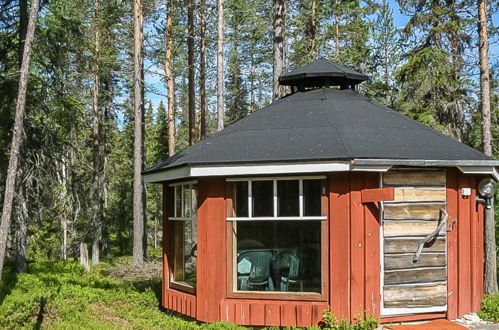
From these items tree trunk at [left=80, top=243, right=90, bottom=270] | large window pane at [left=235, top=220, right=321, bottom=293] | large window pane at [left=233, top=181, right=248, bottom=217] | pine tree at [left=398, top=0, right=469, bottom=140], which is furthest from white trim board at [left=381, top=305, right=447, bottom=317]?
tree trunk at [left=80, top=243, right=90, bottom=270]

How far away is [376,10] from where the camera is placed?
21859 mm

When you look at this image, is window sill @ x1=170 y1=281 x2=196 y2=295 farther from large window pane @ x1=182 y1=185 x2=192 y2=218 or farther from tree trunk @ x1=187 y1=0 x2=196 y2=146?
tree trunk @ x1=187 y1=0 x2=196 y2=146

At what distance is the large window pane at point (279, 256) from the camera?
6770 millimetres

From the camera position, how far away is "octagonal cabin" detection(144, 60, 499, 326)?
664 cm

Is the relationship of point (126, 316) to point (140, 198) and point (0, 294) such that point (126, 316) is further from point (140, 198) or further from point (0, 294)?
point (140, 198)

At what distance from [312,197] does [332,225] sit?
450 mm

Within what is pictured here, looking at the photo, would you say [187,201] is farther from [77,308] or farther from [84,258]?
[84,258]

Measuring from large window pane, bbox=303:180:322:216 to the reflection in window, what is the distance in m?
1.72

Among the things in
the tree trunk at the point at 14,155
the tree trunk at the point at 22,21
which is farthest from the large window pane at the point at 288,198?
the tree trunk at the point at 22,21

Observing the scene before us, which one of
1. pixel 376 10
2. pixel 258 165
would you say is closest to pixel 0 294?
pixel 258 165

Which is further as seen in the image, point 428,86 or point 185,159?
point 428,86

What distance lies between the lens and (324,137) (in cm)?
717

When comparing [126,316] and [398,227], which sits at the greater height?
[398,227]

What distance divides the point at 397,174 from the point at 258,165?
1.91 meters
